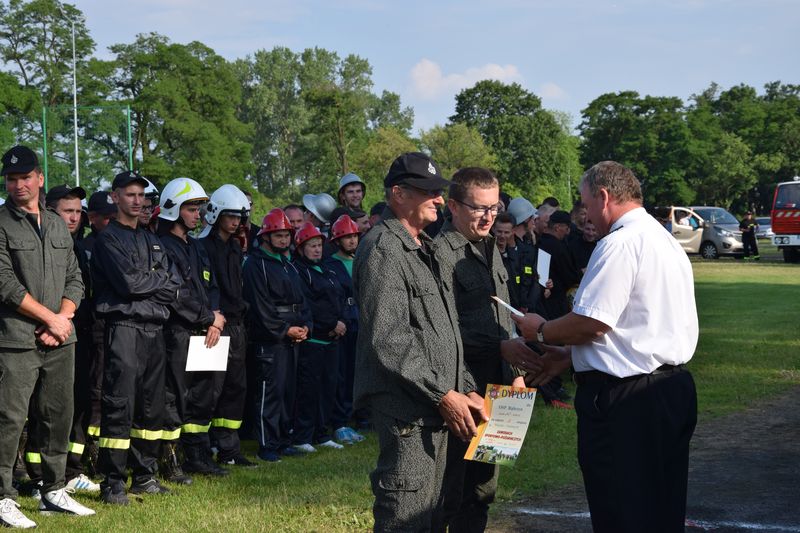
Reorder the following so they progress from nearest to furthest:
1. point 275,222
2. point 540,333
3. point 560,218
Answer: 1. point 540,333
2. point 275,222
3. point 560,218

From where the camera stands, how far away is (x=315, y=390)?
9.45 metres

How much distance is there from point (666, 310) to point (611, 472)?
2.68ft

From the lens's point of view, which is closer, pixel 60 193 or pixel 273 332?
pixel 60 193

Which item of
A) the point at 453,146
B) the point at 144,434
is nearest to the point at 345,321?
the point at 144,434

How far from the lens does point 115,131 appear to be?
131ft

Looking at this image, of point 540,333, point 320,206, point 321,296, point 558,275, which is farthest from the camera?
point 320,206

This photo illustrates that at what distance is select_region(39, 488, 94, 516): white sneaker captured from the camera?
6680 millimetres

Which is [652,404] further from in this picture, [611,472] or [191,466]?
[191,466]

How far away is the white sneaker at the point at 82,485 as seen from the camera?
7.47 metres

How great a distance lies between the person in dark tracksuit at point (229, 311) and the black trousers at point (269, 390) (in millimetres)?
A: 216

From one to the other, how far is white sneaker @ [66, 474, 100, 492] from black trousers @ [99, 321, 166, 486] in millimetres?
378

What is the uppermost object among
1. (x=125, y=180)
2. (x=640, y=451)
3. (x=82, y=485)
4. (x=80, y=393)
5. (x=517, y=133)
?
(x=517, y=133)

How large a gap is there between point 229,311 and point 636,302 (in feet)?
16.3

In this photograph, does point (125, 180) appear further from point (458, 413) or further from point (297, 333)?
point (458, 413)
